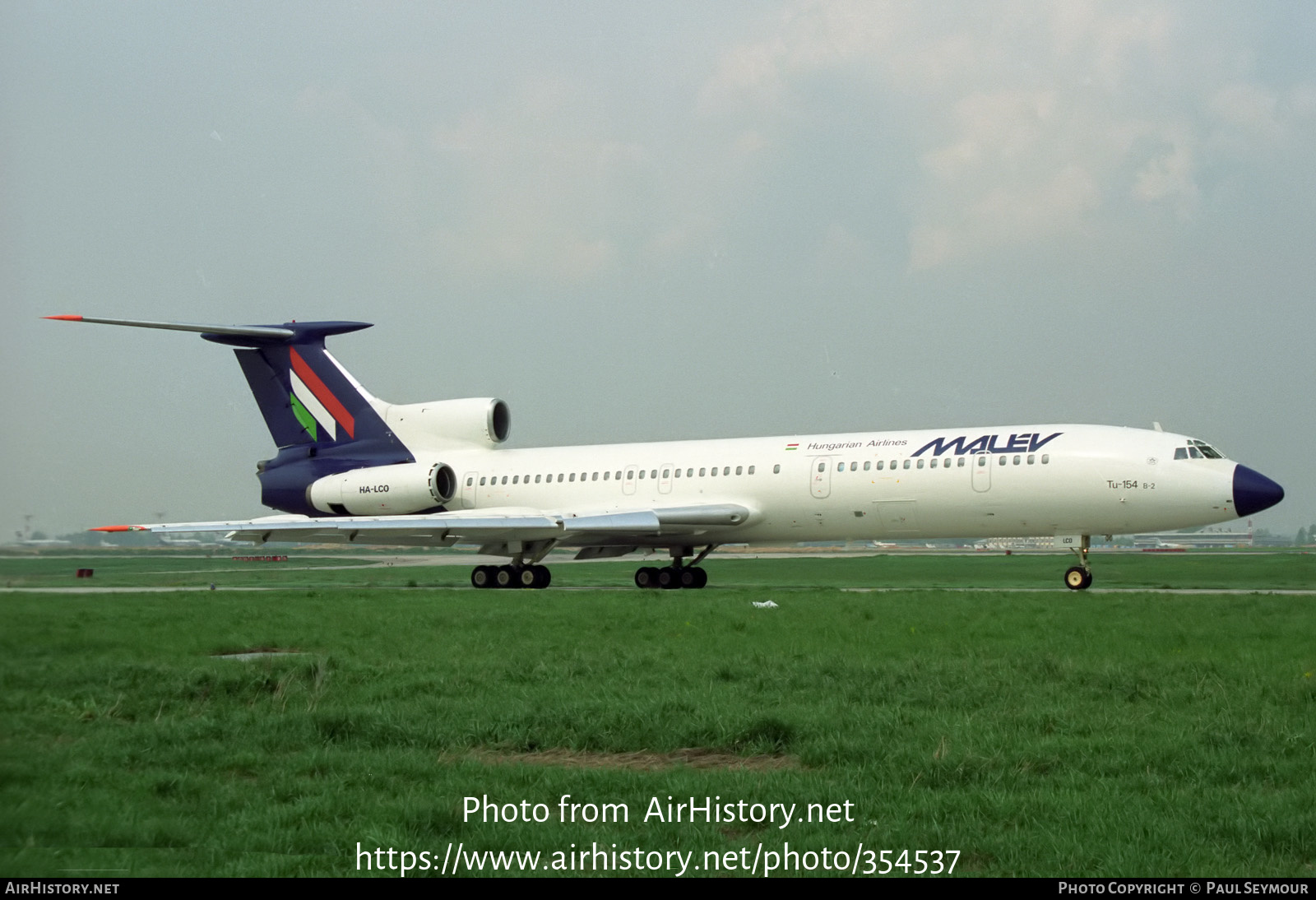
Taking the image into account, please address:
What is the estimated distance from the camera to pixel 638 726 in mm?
8289

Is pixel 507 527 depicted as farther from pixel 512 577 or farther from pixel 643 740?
pixel 643 740

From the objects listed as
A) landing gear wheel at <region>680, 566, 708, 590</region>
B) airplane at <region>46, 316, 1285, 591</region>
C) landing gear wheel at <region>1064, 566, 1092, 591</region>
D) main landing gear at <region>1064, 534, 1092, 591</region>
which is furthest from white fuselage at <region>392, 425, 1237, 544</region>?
landing gear wheel at <region>1064, 566, 1092, 591</region>

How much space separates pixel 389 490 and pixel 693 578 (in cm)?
881

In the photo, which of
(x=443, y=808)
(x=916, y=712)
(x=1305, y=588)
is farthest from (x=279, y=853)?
(x=1305, y=588)

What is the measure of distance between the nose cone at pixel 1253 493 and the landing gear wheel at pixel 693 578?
470 inches

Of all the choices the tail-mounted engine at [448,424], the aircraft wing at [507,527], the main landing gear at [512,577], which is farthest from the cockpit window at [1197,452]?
the tail-mounted engine at [448,424]

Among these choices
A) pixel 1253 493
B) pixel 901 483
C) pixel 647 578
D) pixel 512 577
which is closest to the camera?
pixel 1253 493

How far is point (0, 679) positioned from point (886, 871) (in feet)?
11.7

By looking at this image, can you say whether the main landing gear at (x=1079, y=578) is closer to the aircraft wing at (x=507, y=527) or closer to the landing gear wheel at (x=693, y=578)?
the aircraft wing at (x=507, y=527)

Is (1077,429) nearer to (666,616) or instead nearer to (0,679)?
(666,616)

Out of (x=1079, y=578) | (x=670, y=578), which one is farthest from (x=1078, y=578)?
(x=670, y=578)

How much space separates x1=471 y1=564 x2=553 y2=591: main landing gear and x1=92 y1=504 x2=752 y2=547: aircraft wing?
72cm

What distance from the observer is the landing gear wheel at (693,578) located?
29797 millimetres

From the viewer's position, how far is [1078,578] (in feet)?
82.5
